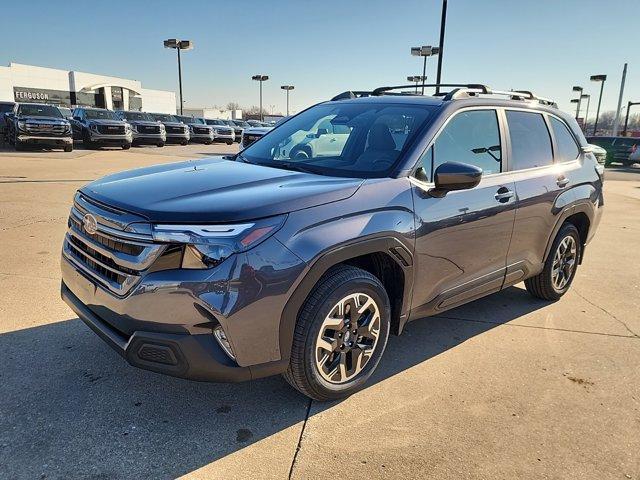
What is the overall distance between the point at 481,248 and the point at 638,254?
462 centimetres

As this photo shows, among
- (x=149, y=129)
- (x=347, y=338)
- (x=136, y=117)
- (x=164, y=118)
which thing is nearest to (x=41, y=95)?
(x=164, y=118)

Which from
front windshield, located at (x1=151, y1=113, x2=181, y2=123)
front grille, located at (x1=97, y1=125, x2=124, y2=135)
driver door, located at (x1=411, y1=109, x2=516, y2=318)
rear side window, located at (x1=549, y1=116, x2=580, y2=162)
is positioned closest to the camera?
driver door, located at (x1=411, y1=109, x2=516, y2=318)

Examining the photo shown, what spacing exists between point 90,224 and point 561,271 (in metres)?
4.12

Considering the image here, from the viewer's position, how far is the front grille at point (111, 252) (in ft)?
7.92

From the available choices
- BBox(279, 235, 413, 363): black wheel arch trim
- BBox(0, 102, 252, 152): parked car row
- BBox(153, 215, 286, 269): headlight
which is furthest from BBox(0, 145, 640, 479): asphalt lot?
BBox(0, 102, 252, 152): parked car row

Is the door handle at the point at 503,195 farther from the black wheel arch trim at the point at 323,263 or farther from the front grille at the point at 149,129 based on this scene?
the front grille at the point at 149,129

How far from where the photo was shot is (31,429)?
2.63m

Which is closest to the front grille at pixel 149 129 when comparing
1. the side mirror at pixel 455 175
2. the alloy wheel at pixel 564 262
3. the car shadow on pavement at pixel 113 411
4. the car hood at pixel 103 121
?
the car hood at pixel 103 121

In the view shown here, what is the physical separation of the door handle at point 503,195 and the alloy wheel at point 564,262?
1187 mm

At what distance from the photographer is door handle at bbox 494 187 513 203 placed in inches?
144

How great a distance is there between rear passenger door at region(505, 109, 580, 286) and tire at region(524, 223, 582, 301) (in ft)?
0.68

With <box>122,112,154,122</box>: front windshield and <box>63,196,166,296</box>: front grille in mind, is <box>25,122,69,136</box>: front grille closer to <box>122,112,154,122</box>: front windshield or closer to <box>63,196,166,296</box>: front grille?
<box>122,112,154,122</box>: front windshield

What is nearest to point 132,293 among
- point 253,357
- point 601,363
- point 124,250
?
point 124,250

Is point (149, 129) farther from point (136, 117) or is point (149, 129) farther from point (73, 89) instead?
point (73, 89)
